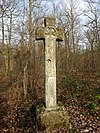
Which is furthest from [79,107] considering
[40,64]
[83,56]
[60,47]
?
[83,56]

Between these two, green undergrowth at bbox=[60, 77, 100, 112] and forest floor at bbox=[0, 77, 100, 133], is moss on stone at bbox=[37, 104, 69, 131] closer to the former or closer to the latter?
forest floor at bbox=[0, 77, 100, 133]

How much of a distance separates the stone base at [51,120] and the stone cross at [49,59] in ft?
1.10

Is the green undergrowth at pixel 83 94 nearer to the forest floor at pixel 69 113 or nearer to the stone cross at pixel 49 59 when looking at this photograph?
the forest floor at pixel 69 113

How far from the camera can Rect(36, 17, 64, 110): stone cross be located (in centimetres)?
671

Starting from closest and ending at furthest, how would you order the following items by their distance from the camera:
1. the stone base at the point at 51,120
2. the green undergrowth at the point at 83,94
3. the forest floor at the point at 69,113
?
1. the stone base at the point at 51,120
2. the forest floor at the point at 69,113
3. the green undergrowth at the point at 83,94

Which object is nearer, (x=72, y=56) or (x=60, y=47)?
(x=60, y=47)

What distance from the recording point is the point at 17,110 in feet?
30.1

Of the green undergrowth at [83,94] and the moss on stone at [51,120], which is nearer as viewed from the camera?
the moss on stone at [51,120]

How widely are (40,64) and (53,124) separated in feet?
20.6

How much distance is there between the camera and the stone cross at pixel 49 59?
6711 mm

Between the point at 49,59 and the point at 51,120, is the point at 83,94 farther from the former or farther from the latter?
the point at 51,120

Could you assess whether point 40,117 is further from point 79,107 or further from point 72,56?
point 72,56

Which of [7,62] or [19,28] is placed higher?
[19,28]

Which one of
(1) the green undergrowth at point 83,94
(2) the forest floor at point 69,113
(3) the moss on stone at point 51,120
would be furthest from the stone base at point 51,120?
(1) the green undergrowth at point 83,94
